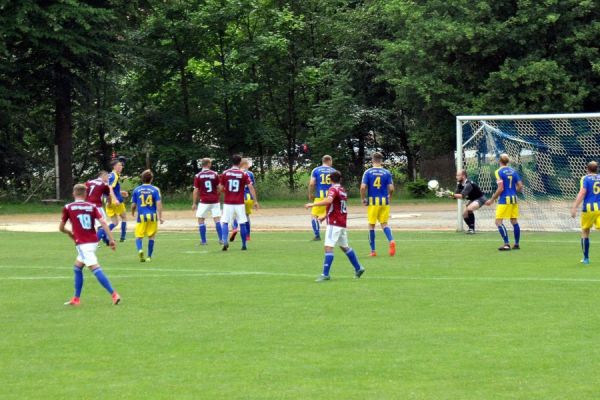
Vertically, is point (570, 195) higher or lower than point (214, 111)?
lower

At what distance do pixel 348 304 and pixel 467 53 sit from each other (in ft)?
92.5

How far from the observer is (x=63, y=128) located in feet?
152

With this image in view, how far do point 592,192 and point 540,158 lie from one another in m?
10.0

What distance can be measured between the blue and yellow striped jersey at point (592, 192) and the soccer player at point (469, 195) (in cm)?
792

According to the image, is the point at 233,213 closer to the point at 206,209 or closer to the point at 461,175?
the point at 206,209

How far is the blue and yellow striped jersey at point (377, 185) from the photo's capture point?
23703 mm

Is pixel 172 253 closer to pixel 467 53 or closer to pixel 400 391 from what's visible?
pixel 400 391

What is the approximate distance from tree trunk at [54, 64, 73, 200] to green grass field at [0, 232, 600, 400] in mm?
24031

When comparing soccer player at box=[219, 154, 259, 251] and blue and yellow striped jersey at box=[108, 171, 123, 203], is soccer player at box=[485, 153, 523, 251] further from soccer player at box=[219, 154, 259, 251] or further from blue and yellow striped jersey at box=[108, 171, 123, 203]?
blue and yellow striped jersey at box=[108, 171, 123, 203]

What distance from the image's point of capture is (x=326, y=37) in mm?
51719

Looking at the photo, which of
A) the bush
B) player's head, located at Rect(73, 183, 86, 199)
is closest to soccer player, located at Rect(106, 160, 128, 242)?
player's head, located at Rect(73, 183, 86, 199)

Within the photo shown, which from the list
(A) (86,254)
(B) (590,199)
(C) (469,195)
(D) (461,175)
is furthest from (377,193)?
(A) (86,254)

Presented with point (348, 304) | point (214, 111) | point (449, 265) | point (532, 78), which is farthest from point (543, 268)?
point (214, 111)

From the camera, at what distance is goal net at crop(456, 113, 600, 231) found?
30406 millimetres
